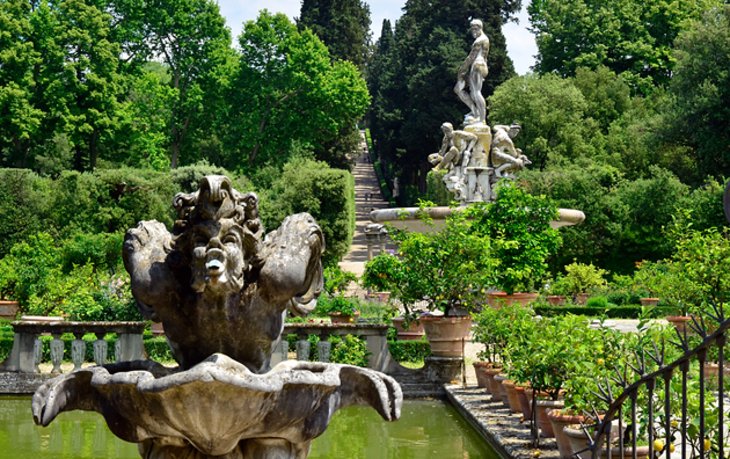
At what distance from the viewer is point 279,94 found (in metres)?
46.6

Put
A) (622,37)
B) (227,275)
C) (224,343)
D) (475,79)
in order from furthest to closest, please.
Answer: (622,37), (475,79), (224,343), (227,275)

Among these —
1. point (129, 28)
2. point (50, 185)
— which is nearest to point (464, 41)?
point (129, 28)

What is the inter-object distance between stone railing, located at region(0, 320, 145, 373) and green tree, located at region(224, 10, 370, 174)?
103 feet

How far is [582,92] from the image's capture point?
45.9 metres

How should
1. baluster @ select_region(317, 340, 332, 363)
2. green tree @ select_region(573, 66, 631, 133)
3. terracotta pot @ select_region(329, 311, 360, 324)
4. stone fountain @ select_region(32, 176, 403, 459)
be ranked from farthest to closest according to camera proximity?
green tree @ select_region(573, 66, 631, 133) → terracotta pot @ select_region(329, 311, 360, 324) → baluster @ select_region(317, 340, 332, 363) → stone fountain @ select_region(32, 176, 403, 459)

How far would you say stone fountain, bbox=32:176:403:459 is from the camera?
11.6 feet

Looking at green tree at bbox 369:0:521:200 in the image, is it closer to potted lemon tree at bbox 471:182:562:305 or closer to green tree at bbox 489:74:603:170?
green tree at bbox 489:74:603:170

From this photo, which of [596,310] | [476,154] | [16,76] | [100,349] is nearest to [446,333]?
[100,349]

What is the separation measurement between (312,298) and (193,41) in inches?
1709

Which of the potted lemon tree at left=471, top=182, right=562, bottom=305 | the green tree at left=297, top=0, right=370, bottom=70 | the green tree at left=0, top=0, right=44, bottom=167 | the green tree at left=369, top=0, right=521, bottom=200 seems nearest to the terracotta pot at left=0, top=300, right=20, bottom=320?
the potted lemon tree at left=471, top=182, right=562, bottom=305

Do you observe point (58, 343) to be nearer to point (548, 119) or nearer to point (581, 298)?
point (581, 298)

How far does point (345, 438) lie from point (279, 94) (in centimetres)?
3715

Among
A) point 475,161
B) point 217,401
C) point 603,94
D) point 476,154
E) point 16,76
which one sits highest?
point 603,94

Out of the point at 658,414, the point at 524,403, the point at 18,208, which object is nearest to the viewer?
the point at 658,414
